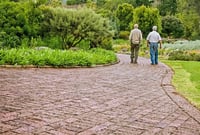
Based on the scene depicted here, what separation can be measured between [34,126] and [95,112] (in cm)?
130

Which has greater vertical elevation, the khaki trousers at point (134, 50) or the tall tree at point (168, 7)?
the tall tree at point (168, 7)

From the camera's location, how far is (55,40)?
19359 millimetres

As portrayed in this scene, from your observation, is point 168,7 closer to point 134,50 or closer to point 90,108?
point 134,50

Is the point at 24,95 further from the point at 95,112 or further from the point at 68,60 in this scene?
the point at 68,60

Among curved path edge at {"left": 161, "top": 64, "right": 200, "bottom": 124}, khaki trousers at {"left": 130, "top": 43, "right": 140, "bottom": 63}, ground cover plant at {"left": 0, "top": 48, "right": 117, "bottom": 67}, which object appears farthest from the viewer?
khaki trousers at {"left": 130, "top": 43, "right": 140, "bottom": 63}

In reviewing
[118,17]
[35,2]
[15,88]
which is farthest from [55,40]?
[118,17]

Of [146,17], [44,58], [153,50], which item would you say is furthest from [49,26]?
[146,17]

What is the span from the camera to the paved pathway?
4.58 metres

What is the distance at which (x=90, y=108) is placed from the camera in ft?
19.0

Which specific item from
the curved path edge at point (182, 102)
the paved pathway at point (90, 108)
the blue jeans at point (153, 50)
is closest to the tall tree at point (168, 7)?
Answer: the blue jeans at point (153, 50)

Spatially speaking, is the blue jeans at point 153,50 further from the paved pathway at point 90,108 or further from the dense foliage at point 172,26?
the dense foliage at point 172,26

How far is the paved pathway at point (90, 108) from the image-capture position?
4.58 meters

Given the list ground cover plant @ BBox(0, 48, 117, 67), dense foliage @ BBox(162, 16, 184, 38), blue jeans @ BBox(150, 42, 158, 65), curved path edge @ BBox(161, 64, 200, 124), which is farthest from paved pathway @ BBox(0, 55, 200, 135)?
dense foliage @ BBox(162, 16, 184, 38)

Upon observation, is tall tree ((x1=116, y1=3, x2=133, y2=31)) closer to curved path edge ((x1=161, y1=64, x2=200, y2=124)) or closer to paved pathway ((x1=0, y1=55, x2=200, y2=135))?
curved path edge ((x1=161, y1=64, x2=200, y2=124))
